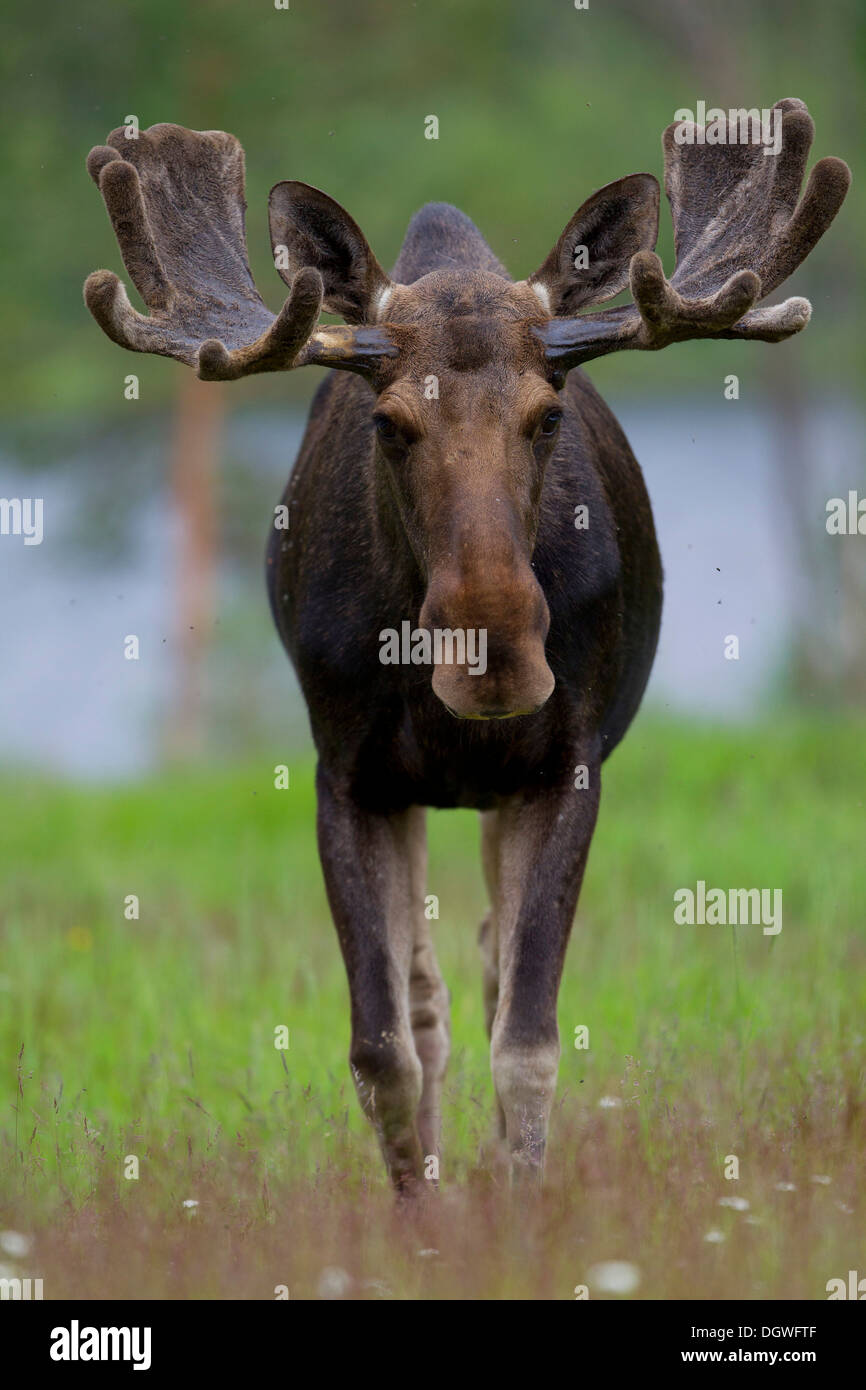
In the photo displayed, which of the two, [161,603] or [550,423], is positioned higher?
[161,603]

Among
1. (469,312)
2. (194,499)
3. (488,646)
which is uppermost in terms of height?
(194,499)

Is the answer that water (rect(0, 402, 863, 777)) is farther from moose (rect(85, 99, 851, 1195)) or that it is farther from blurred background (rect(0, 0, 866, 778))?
moose (rect(85, 99, 851, 1195))

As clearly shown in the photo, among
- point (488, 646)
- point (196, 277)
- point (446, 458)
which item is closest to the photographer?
point (488, 646)

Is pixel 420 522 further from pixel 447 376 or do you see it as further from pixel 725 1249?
pixel 725 1249

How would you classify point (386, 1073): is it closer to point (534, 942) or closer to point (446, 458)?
point (534, 942)

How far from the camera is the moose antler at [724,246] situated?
536cm

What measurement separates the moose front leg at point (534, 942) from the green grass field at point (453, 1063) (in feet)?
0.71

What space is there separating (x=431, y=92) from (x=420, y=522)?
16343 mm

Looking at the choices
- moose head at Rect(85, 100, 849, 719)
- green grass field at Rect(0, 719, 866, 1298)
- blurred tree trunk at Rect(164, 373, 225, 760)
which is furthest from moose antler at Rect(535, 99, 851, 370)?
blurred tree trunk at Rect(164, 373, 225, 760)

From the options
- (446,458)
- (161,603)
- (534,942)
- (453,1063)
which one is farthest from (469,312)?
(161,603)

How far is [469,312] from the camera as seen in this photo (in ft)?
17.7

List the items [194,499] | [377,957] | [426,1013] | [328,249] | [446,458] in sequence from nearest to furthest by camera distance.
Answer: [446,458], [328,249], [377,957], [426,1013], [194,499]

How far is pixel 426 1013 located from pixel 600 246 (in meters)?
2.63

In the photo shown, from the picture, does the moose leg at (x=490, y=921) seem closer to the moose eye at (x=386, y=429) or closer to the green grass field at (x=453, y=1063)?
the green grass field at (x=453, y=1063)
